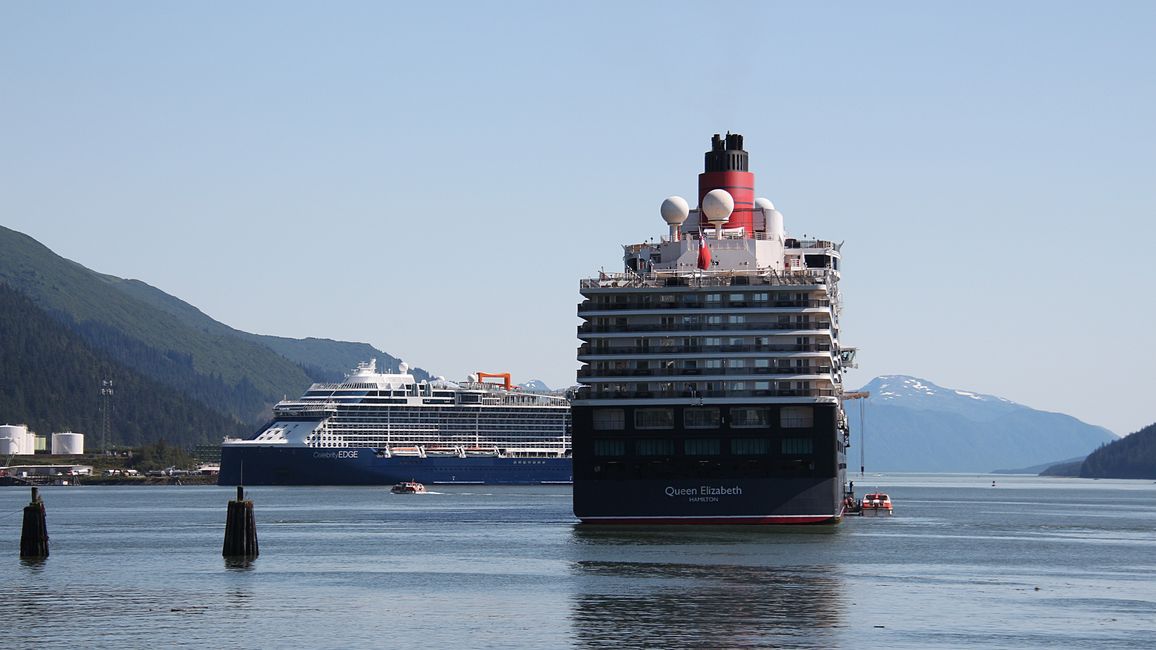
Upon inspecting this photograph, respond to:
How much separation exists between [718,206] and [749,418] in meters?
15.1

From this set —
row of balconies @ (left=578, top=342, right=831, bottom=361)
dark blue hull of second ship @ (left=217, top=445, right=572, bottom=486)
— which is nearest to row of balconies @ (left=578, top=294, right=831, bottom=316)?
row of balconies @ (left=578, top=342, right=831, bottom=361)

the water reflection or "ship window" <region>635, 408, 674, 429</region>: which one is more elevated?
"ship window" <region>635, 408, 674, 429</region>

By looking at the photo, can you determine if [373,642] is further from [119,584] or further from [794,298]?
[794,298]

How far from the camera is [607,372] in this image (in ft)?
286

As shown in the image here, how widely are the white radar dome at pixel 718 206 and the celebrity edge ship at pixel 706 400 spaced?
5.88 m

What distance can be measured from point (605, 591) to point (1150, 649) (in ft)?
66.1

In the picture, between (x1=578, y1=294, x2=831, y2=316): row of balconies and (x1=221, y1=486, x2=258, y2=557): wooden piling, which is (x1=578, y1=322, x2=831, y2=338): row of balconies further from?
(x1=221, y1=486, x2=258, y2=557): wooden piling

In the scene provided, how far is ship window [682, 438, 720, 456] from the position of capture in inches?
3317

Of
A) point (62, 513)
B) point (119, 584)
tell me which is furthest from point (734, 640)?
point (62, 513)

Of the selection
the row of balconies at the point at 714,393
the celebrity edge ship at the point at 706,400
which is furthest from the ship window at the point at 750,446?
the row of balconies at the point at 714,393

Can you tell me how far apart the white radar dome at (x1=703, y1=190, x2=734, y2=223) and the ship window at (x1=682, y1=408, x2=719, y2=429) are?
1444 centimetres

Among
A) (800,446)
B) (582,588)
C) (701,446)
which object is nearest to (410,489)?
(701,446)

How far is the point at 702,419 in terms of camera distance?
84.8 meters

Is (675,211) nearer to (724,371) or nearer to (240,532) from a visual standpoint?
(724,371)
